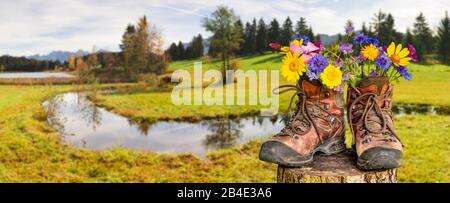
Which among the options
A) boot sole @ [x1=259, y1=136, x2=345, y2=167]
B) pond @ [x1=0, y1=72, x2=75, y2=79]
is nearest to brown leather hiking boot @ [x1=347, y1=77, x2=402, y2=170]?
boot sole @ [x1=259, y1=136, x2=345, y2=167]

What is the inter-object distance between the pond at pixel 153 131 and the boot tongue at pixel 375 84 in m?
7.61

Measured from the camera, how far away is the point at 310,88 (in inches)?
142

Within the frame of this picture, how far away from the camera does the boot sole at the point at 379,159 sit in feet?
10.4

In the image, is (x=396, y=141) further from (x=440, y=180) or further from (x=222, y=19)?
(x=222, y=19)

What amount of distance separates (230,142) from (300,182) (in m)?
9.36

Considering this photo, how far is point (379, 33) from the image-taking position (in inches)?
1384

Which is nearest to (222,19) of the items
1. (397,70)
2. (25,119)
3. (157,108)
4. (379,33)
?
(379,33)

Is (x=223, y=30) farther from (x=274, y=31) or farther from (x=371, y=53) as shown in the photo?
(x=371, y=53)

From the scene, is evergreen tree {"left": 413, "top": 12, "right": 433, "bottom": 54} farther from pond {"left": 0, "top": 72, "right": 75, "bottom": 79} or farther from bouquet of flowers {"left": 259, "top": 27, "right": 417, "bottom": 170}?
bouquet of flowers {"left": 259, "top": 27, "right": 417, "bottom": 170}

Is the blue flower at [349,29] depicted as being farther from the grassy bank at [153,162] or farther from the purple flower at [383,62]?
the grassy bank at [153,162]

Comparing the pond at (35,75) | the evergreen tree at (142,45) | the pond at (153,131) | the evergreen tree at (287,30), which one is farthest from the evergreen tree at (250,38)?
the pond at (153,131)

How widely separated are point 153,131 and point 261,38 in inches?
1146

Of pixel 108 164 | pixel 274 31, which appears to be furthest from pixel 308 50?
pixel 274 31

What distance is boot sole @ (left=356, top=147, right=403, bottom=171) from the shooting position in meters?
3.18
